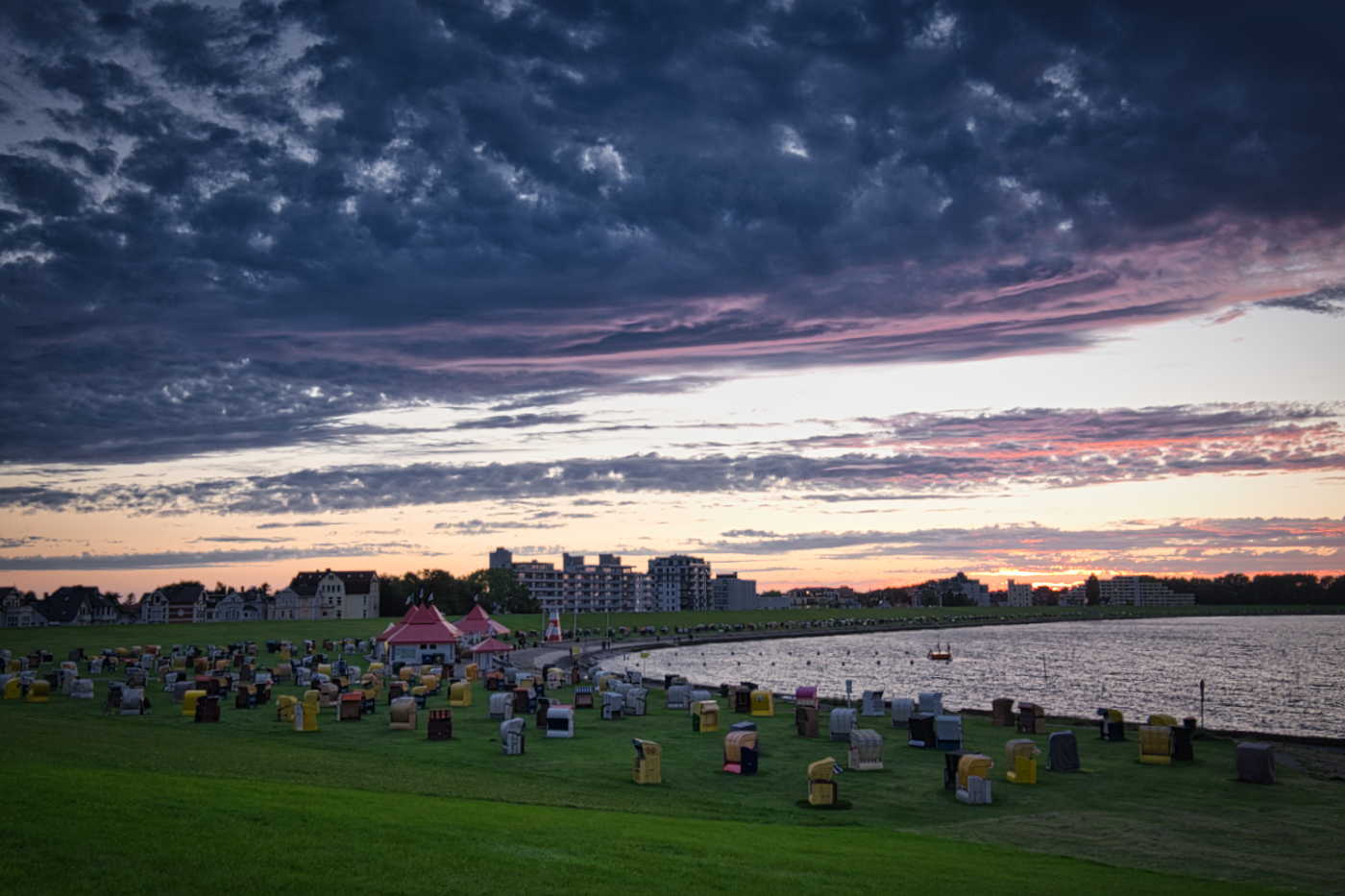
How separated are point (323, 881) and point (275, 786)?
7.23 meters

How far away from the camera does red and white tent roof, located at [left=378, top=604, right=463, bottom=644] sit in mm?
72688

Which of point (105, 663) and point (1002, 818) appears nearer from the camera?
point (1002, 818)

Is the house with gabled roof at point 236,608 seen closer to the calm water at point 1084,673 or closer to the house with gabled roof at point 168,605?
the house with gabled roof at point 168,605

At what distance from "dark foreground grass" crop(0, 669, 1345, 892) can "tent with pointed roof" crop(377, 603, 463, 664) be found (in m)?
34.6

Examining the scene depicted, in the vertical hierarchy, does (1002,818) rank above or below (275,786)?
below

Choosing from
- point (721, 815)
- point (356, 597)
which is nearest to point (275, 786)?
point (721, 815)

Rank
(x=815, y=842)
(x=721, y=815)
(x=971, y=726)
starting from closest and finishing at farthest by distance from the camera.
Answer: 1. (x=815, y=842)
2. (x=721, y=815)
3. (x=971, y=726)

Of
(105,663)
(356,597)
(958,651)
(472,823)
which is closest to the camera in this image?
(472,823)

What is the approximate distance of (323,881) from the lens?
12.7 m

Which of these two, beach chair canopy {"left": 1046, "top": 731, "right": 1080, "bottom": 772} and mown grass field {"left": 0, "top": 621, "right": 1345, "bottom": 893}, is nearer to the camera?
mown grass field {"left": 0, "top": 621, "right": 1345, "bottom": 893}

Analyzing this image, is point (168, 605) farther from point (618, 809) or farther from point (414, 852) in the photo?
point (414, 852)

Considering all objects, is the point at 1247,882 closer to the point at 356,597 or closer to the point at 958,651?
the point at 958,651

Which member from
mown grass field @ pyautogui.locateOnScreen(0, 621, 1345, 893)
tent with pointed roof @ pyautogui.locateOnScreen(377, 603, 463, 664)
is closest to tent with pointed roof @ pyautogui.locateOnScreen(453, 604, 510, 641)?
tent with pointed roof @ pyautogui.locateOnScreen(377, 603, 463, 664)

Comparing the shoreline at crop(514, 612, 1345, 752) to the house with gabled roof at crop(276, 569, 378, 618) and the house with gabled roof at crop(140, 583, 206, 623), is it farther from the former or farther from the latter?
the house with gabled roof at crop(140, 583, 206, 623)
